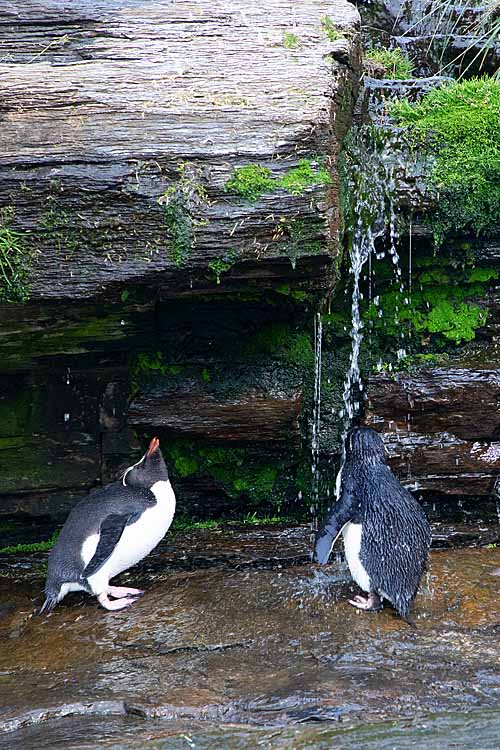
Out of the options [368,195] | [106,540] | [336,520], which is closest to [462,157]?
[368,195]

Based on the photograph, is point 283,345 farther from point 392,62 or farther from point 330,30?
point 392,62

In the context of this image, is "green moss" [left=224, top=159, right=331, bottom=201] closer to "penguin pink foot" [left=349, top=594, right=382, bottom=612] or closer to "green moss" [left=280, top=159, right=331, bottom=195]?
"green moss" [left=280, top=159, right=331, bottom=195]

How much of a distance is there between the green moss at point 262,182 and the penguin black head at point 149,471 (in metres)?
1.65

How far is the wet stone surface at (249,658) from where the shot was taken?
3.71 metres

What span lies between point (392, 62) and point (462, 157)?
1.81 metres

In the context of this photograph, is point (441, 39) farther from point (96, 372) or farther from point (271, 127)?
point (96, 372)

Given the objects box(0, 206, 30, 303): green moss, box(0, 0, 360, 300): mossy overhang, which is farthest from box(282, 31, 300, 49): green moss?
box(0, 206, 30, 303): green moss

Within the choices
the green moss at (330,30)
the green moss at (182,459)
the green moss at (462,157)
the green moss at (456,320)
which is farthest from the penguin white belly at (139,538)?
the green moss at (330,30)

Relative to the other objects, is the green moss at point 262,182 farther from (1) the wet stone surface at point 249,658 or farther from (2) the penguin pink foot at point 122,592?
(2) the penguin pink foot at point 122,592

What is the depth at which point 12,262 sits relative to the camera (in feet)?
15.3

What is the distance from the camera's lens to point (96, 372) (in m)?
6.33

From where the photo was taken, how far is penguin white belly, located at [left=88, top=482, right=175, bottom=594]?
5.15 m

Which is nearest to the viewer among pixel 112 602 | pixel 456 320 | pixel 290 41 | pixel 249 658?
pixel 249 658

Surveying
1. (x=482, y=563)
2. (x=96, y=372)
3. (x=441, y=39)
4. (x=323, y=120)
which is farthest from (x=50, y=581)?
(x=441, y=39)
